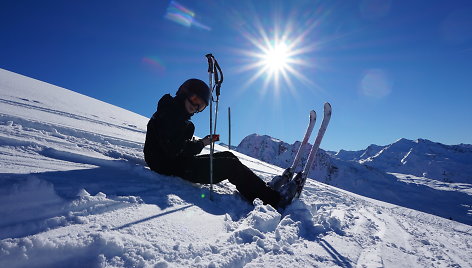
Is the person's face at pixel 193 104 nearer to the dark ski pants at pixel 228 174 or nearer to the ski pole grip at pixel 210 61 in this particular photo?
the ski pole grip at pixel 210 61

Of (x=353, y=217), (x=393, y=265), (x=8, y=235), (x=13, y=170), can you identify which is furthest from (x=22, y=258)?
(x=353, y=217)

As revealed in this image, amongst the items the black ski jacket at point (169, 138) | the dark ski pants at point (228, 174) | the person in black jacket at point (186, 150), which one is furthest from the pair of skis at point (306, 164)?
the black ski jacket at point (169, 138)

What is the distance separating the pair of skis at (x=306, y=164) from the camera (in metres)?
4.02

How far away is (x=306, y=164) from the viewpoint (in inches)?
190

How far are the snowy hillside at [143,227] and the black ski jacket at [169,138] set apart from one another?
0.19 metres

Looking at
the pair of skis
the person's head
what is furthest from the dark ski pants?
the person's head

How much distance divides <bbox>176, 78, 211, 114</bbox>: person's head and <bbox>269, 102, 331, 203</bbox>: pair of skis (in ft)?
5.53

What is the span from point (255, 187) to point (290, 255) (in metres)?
1.57

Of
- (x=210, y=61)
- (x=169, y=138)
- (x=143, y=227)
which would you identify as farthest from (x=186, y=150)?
(x=143, y=227)

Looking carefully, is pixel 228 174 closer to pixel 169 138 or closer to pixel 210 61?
pixel 169 138

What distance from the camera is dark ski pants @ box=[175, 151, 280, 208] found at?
3.37 metres

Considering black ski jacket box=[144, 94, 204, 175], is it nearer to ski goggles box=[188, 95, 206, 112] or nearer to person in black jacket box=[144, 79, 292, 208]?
person in black jacket box=[144, 79, 292, 208]

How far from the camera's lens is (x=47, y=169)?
227 cm

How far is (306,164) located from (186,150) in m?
2.37
